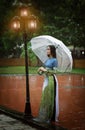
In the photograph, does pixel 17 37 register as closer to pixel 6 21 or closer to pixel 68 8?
pixel 6 21

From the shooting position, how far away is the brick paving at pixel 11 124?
10523mm

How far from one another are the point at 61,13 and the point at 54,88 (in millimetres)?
37502

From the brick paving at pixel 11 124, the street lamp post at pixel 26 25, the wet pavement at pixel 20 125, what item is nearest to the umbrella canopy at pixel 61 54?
the street lamp post at pixel 26 25

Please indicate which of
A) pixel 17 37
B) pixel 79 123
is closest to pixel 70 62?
pixel 79 123

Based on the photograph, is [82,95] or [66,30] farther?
[66,30]

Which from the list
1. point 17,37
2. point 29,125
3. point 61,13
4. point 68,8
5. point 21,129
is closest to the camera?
point 21,129

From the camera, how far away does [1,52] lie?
211 ft

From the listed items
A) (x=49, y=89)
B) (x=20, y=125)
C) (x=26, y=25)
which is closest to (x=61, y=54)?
(x=49, y=89)

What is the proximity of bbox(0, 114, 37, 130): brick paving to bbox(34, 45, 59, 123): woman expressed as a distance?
596mm

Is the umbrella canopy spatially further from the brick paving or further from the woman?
Result: the brick paving

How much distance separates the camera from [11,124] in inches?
436

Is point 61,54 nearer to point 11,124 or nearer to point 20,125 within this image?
point 20,125

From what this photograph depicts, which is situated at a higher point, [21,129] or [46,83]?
[46,83]

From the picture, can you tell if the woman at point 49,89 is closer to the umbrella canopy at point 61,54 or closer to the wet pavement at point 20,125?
the umbrella canopy at point 61,54
